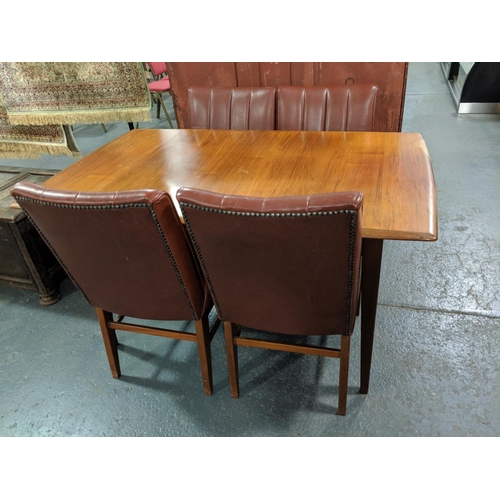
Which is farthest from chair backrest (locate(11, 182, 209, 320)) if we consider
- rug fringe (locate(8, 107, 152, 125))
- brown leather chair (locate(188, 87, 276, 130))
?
rug fringe (locate(8, 107, 152, 125))

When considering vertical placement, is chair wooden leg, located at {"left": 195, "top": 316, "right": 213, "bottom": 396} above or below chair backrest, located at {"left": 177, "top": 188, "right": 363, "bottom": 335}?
below

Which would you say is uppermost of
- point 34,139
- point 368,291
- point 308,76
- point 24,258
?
point 308,76

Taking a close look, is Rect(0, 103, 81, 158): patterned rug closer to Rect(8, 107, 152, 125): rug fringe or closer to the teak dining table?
Rect(8, 107, 152, 125): rug fringe

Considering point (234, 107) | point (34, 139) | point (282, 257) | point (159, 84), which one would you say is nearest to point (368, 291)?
point (282, 257)

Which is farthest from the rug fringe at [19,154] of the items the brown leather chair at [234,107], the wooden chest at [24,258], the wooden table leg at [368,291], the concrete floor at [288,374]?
the wooden table leg at [368,291]

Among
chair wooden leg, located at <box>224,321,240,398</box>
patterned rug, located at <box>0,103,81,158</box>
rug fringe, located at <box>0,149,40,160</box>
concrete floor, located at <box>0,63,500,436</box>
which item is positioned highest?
patterned rug, located at <box>0,103,81,158</box>

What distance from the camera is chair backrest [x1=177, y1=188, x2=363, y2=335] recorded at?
0.91 m

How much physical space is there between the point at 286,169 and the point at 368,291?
22.4 inches

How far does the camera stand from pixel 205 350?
4.86 ft

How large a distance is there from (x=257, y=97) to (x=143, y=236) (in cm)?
135

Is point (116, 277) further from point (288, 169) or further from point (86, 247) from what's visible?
point (288, 169)

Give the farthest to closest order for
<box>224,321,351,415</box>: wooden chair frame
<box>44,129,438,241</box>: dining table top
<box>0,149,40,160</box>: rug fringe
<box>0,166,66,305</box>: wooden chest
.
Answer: <box>0,149,40,160</box>: rug fringe < <box>0,166,66,305</box>: wooden chest < <box>224,321,351,415</box>: wooden chair frame < <box>44,129,438,241</box>: dining table top

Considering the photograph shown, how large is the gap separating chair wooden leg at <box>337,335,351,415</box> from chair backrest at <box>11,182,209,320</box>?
1.66 ft

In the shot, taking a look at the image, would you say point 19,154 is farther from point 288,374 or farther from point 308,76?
point 288,374
